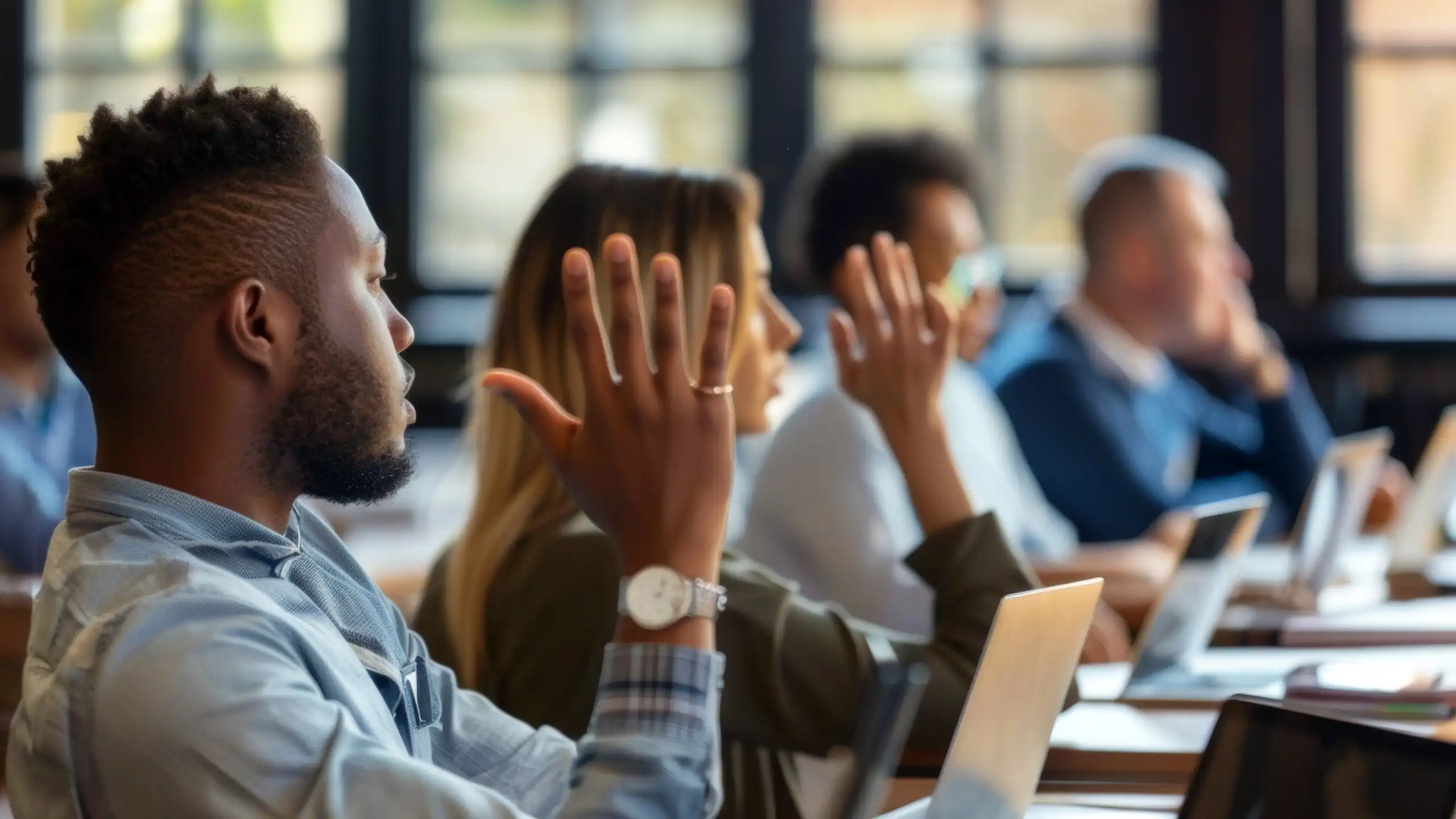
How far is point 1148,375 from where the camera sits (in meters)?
3.86

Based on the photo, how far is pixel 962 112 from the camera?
4969 mm

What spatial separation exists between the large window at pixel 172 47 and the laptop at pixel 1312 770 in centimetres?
431

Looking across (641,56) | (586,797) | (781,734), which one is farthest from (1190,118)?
(586,797)

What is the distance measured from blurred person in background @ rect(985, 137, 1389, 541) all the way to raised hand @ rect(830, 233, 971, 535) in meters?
1.87

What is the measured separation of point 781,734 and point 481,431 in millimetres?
435

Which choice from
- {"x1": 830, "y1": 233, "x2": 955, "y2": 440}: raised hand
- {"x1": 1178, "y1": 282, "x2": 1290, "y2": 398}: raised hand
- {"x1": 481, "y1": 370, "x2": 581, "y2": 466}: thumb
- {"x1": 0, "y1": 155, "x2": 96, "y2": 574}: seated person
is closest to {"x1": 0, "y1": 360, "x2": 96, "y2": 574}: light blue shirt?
{"x1": 0, "y1": 155, "x2": 96, "y2": 574}: seated person

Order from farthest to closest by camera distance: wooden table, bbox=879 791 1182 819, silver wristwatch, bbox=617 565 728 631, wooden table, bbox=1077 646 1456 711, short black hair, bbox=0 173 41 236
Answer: short black hair, bbox=0 173 41 236 < wooden table, bbox=1077 646 1456 711 < wooden table, bbox=879 791 1182 819 < silver wristwatch, bbox=617 565 728 631

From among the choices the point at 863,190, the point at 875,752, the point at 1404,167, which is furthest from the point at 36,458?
the point at 1404,167

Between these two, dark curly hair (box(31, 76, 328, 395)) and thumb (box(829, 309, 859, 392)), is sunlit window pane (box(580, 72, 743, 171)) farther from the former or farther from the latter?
dark curly hair (box(31, 76, 328, 395))

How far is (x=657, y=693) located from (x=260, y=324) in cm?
31

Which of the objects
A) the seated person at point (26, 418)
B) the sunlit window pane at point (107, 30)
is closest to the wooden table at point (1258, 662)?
the seated person at point (26, 418)

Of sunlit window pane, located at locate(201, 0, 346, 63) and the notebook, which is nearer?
the notebook

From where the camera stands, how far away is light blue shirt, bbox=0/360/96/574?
316 cm

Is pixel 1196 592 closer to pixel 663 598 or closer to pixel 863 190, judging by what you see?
pixel 863 190
